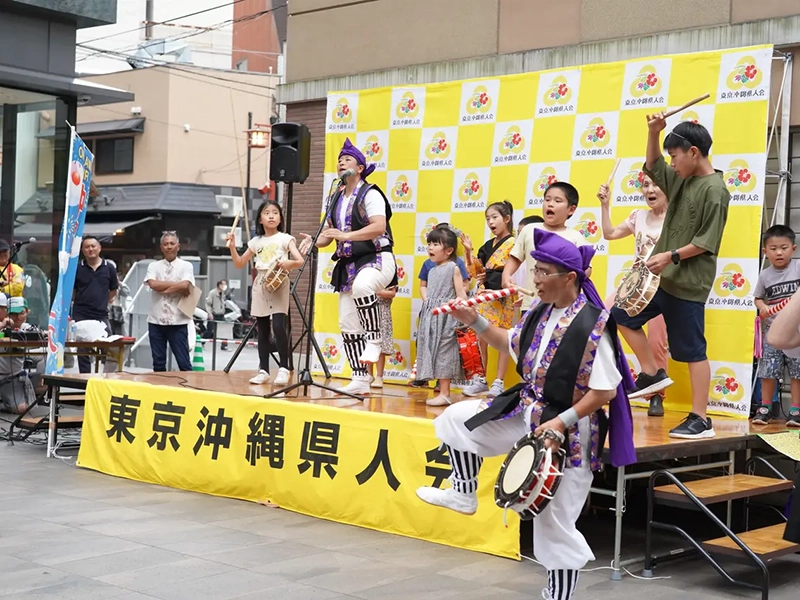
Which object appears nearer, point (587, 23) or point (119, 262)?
point (587, 23)

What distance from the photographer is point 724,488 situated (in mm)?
6121

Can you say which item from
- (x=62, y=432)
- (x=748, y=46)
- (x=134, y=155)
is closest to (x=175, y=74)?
(x=134, y=155)

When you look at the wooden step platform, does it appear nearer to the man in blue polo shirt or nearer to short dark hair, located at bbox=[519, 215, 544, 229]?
the man in blue polo shirt

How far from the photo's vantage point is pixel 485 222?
9.59 m

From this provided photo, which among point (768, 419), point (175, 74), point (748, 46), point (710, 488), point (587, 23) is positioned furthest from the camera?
point (175, 74)

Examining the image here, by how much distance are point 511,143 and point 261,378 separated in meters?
3.10

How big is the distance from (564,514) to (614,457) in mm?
377

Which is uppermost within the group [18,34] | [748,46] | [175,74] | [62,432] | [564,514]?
[175,74]

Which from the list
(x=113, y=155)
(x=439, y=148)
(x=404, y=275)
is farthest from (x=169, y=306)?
(x=113, y=155)

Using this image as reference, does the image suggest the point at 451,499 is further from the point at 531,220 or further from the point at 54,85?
the point at 54,85

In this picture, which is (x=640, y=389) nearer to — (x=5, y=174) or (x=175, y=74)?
(x=5, y=174)

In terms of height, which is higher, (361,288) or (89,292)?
(361,288)

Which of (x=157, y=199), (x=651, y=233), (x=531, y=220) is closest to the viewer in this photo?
(x=651, y=233)

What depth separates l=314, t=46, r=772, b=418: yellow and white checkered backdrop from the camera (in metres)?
7.78
